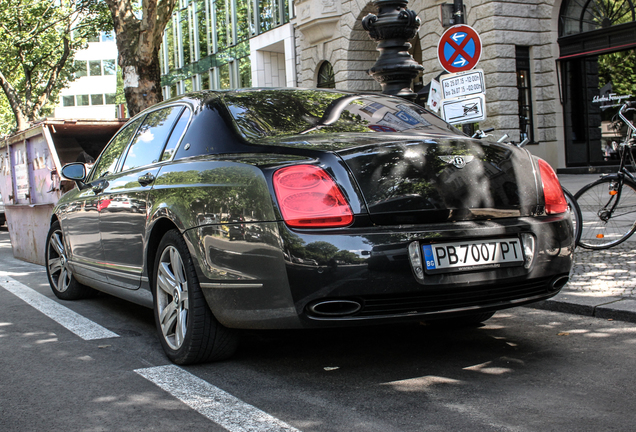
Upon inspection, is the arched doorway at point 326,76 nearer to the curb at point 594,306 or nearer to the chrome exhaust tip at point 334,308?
the curb at point 594,306

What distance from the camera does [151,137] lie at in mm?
4859

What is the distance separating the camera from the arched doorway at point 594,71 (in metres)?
17.2

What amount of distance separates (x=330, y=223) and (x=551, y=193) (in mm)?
1302

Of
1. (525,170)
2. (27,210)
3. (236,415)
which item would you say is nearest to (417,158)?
(525,170)

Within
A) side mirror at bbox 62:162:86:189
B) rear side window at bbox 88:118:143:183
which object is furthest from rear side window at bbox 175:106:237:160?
side mirror at bbox 62:162:86:189

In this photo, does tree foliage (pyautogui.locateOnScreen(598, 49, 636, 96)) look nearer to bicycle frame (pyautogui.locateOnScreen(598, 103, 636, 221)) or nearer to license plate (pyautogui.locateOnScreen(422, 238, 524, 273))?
bicycle frame (pyautogui.locateOnScreen(598, 103, 636, 221))

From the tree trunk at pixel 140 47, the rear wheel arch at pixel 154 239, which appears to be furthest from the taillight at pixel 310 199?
the tree trunk at pixel 140 47

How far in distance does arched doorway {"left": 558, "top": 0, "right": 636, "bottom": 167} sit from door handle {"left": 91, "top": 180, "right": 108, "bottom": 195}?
14.7 meters

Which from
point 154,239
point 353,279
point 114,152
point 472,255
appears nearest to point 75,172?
point 114,152

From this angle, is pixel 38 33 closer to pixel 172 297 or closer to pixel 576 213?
pixel 576 213

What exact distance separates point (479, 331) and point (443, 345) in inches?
18.5

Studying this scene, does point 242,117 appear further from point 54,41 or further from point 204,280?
point 54,41

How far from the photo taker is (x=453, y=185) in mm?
3502

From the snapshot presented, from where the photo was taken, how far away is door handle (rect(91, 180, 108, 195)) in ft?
17.2
